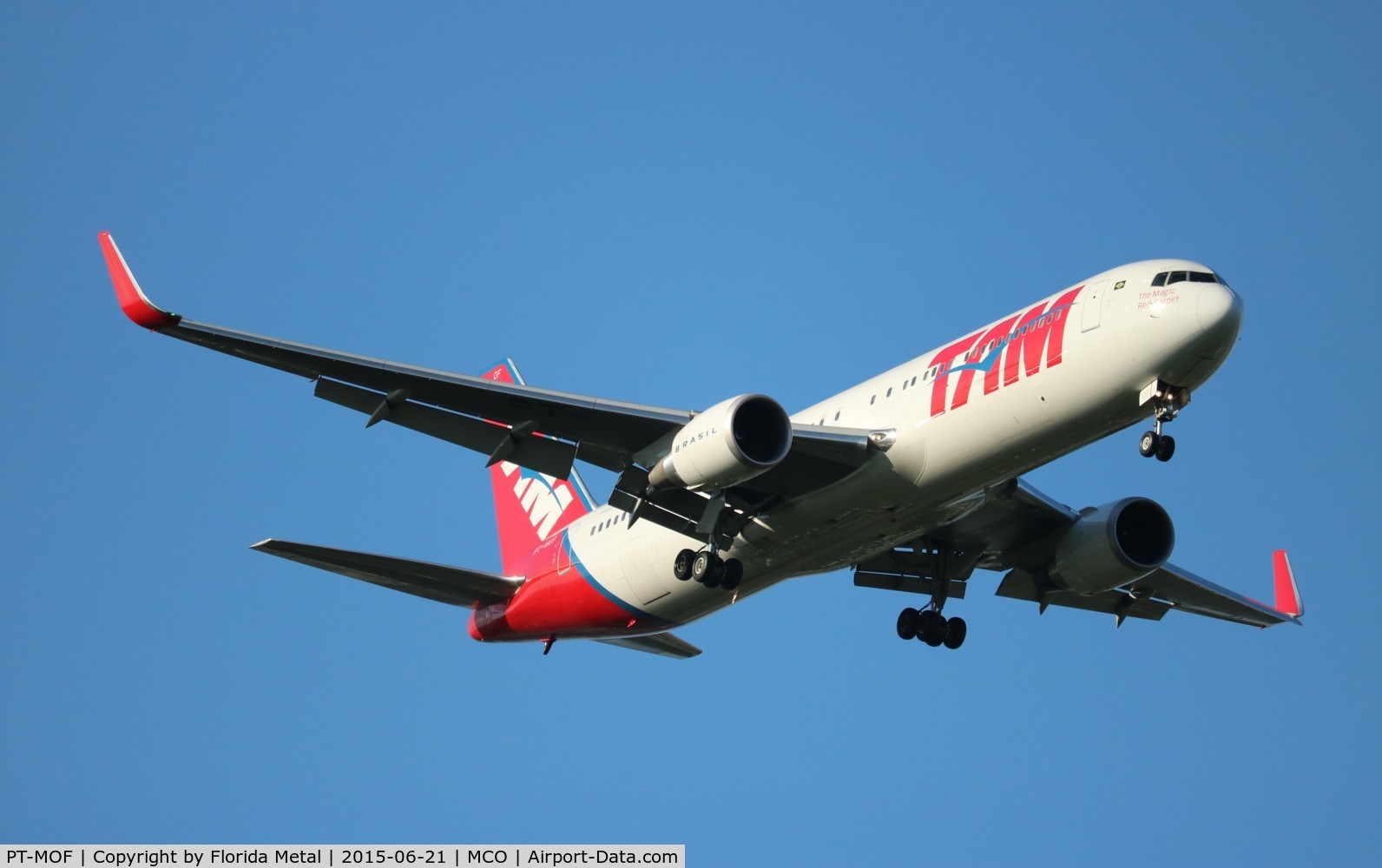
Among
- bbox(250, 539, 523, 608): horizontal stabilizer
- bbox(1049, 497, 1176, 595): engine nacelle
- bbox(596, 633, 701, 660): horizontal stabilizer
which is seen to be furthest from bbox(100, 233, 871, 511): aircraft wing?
bbox(1049, 497, 1176, 595): engine nacelle

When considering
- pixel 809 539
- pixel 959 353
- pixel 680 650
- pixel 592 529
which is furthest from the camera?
pixel 680 650

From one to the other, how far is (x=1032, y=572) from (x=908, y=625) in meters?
2.96

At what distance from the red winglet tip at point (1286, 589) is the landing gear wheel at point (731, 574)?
44.5 feet

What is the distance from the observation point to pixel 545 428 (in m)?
27.6

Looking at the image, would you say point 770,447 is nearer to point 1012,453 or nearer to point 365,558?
point 1012,453

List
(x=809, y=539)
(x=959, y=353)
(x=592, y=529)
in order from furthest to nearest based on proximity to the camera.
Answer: (x=592, y=529) < (x=809, y=539) < (x=959, y=353)

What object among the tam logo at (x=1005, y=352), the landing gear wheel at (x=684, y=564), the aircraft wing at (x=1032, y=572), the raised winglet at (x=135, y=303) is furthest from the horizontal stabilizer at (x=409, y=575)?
the tam logo at (x=1005, y=352)

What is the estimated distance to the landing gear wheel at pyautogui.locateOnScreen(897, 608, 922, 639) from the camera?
32.0 m

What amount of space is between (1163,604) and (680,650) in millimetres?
11065

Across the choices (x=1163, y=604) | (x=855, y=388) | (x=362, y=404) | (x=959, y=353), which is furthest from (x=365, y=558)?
(x=1163, y=604)

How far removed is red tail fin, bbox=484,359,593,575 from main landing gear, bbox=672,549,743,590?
632 centimetres

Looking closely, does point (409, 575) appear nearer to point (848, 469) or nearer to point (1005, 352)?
point (848, 469)

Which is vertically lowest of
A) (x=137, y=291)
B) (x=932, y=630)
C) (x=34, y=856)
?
(x=34, y=856)

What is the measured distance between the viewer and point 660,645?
3428cm
